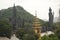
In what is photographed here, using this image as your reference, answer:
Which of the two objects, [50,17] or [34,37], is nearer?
[34,37]

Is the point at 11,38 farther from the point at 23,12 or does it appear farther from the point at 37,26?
the point at 23,12

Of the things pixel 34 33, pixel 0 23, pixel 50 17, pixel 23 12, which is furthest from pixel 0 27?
pixel 23 12

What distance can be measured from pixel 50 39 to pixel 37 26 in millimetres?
10834

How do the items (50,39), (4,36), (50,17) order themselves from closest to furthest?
(50,39) < (4,36) < (50,17)

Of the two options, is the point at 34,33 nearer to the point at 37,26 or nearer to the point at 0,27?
the point at 37,26

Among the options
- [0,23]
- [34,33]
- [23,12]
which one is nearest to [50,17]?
[0,23]

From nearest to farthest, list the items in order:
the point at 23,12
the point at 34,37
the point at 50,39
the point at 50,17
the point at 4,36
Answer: the point at 50,39, the point at 34,37, the point at 4,36, the point at 50,17, the point at 23,12

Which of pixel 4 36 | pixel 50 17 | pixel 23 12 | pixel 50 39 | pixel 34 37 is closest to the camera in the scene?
pixel 50 39

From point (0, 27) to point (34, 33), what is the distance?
7.46m

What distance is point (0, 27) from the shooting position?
142 ft

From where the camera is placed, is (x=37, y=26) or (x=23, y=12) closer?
(x=37, y=26)

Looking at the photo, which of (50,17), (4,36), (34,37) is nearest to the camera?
(34,37)

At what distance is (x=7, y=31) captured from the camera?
42.5m

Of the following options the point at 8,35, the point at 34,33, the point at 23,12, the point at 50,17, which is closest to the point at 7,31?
the point at 8,35
